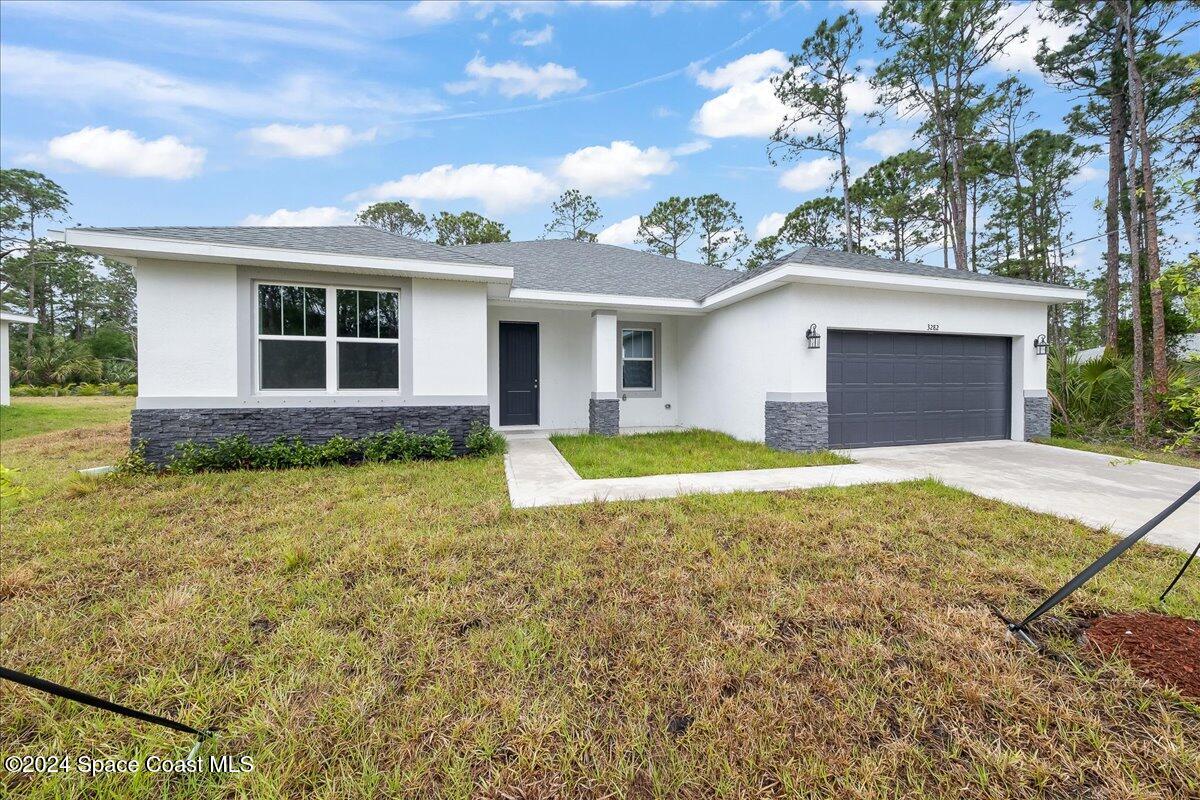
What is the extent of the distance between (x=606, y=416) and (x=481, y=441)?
2978mm

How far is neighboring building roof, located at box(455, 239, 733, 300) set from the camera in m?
9.78

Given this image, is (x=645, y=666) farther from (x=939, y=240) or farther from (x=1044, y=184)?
(x=1044, y=184)

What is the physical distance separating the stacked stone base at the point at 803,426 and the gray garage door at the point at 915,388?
45 cm

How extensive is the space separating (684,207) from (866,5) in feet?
36.3

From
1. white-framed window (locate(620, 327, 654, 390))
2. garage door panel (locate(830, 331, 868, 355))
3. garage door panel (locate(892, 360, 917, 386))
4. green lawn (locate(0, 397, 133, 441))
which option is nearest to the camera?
garage door panel (locate(830, 331, 868, 355))

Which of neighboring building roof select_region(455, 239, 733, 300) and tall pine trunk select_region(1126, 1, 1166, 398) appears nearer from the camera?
tall pine trunk select_region(1126, 1, 1166, 398)

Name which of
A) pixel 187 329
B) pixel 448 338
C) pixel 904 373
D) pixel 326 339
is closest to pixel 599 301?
pixel 448 338

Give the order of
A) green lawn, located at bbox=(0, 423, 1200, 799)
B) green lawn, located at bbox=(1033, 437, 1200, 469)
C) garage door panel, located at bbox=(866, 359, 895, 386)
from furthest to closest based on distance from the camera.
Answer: garage door panel, located at bbox=(866, 359, 895, 386) → green lawn, located at bbox=(1033, 437, 1200, 469) → green lawn, located at bbox=(0, 423, 1200, 799)

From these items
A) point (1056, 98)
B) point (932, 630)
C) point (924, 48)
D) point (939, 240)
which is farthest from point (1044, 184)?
point (932, 630)

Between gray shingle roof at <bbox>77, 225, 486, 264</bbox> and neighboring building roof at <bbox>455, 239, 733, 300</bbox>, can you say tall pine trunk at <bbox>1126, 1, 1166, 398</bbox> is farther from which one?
gray shingle roof at <bbox>77, 225, 486, 264</bbox>

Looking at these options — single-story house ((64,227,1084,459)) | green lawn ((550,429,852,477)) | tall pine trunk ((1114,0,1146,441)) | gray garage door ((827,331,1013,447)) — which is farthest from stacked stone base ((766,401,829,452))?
tall pine trunk ((1114,0,1146,441))

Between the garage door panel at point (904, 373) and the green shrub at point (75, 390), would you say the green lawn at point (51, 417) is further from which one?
the garage door panel at point (904, 373)

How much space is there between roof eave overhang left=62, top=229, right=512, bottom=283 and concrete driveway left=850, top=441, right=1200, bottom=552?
279 inches

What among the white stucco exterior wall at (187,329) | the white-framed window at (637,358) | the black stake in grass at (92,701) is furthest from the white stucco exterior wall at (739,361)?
the white stucco exterior wall at (187,329)
